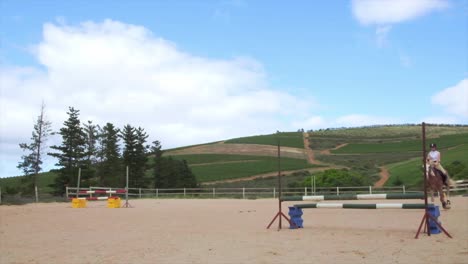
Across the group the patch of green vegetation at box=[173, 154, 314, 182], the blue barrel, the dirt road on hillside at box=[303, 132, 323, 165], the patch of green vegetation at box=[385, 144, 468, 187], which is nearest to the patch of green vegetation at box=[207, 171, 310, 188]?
the patch of green vegetation at box=[173, 154, 314, 182]

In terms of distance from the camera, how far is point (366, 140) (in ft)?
299

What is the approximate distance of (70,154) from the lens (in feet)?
191

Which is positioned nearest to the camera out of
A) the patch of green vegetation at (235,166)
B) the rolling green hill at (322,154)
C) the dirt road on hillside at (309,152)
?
the rolling green hill at (322,154)

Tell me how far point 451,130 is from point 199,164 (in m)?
43.8

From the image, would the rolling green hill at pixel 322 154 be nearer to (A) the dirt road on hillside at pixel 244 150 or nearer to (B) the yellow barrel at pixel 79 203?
(A) the dirt road on hillside at pixel 244 150

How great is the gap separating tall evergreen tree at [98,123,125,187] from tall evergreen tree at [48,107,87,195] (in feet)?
21.4

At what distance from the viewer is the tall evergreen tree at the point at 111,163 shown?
6475 centimetres

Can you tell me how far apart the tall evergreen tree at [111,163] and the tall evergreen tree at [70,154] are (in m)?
6.53

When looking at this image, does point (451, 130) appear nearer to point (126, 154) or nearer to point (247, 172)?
point (247, 172)

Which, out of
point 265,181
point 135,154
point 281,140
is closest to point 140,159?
point 135,154

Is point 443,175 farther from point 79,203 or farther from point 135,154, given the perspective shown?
point 135,154

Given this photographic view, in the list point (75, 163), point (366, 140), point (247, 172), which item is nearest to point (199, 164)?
point (247, 172)

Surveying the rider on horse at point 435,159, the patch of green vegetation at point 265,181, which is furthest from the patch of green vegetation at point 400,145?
the rider on horse at point 435,159

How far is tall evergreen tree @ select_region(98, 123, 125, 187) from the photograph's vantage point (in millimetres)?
64750
